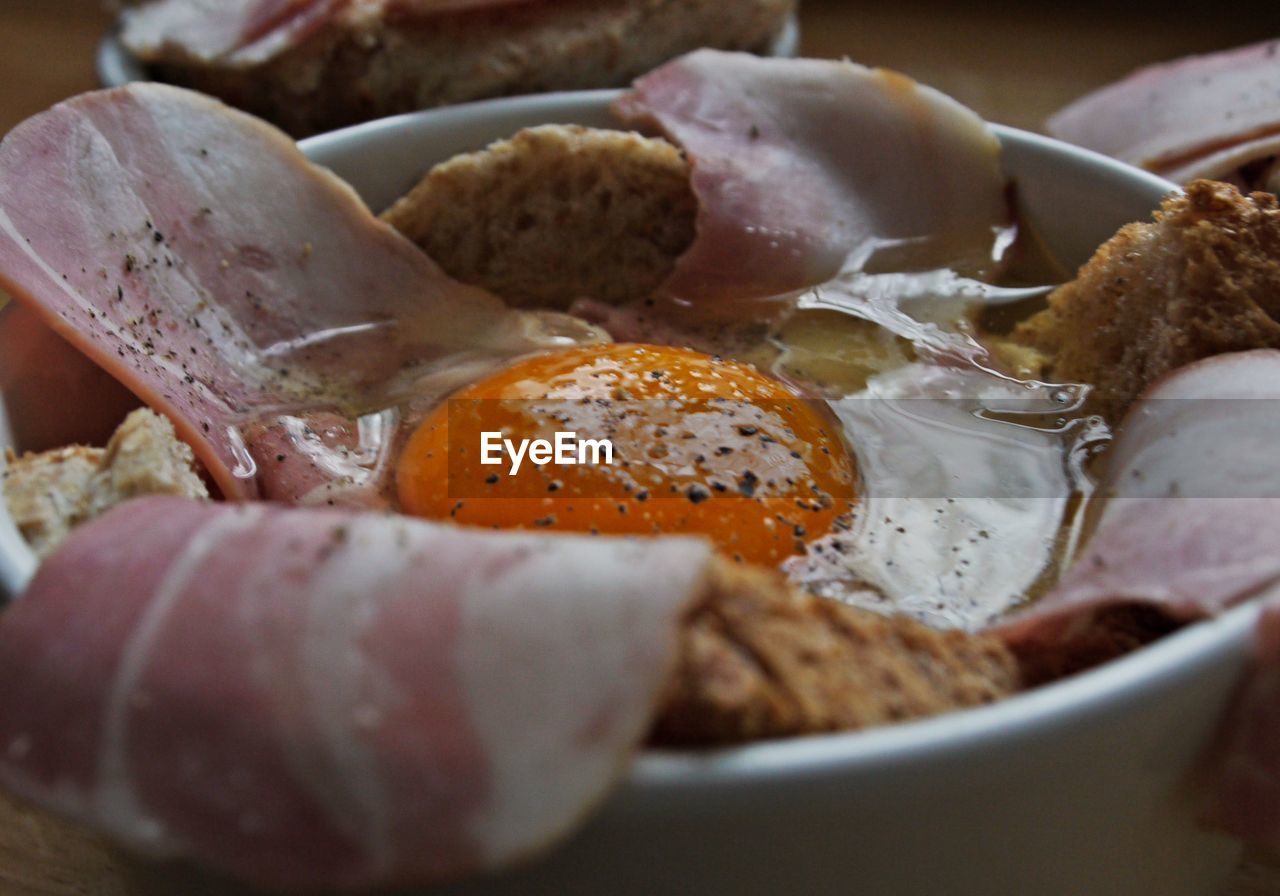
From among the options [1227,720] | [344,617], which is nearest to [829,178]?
[1227,720]

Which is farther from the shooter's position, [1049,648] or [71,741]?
[1049,648]

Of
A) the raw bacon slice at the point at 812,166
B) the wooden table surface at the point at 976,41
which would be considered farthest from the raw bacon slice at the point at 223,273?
the wooden table surface at the point at 976,41

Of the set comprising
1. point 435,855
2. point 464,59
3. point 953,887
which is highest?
point 464,59

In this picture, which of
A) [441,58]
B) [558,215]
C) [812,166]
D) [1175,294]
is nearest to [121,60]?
[441,58]

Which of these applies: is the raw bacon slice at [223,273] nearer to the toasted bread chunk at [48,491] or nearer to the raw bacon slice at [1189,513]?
the toasted bread chunk at [48,491]

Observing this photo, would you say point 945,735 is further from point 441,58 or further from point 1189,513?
point 441,58

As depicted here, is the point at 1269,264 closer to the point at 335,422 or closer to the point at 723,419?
the point at 723,419

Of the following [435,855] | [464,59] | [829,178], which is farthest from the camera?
[464,59]
